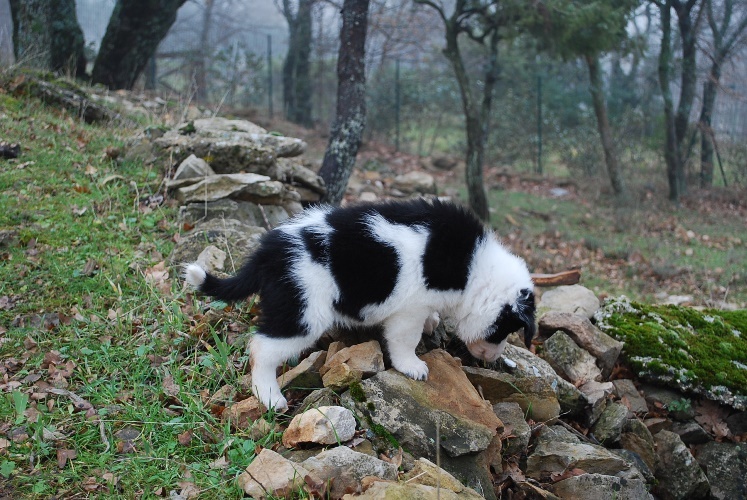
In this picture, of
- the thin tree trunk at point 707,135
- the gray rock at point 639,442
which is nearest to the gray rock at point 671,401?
the gray rock at point 639,442

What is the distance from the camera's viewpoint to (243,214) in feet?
21.8

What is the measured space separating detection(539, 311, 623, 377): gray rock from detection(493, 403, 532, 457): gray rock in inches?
57.7

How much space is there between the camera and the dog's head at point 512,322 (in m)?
4.11

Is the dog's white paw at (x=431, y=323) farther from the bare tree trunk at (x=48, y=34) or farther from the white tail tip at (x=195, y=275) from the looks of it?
the bare tree trunk at (x=48, y=34)

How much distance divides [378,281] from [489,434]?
1125 millimetres

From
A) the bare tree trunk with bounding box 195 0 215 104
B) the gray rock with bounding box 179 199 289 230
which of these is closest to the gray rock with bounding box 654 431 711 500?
the gray rock with bounding box 179 199 289 230

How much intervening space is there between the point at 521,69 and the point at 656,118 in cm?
506

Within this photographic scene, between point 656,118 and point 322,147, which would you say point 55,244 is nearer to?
point 322,147

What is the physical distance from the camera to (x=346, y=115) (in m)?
8.68

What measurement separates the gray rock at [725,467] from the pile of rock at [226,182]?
419 cm

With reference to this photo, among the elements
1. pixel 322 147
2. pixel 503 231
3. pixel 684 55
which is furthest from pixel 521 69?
pixel 503 231

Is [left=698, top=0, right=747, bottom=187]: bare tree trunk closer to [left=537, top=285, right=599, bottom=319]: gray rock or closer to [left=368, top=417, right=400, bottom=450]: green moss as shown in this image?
[left=537, top=285, right=599, bottom=319]: gray rock

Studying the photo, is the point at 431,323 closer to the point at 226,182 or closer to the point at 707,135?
the point at 226,182

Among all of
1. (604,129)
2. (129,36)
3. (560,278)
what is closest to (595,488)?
(560,278)
